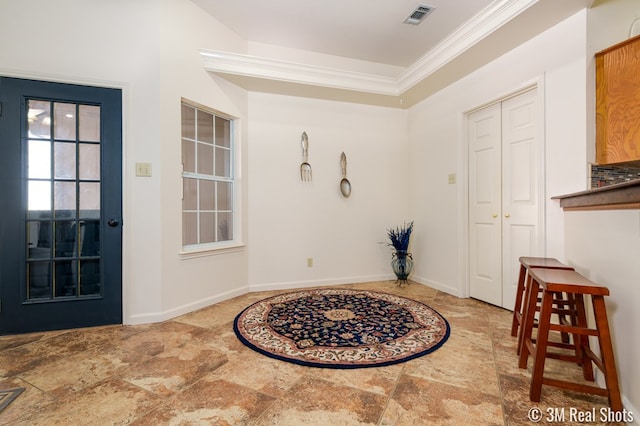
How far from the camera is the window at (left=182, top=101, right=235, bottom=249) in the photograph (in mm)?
3086

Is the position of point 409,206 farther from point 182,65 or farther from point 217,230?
point 182,65

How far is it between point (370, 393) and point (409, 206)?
3129 millimetres

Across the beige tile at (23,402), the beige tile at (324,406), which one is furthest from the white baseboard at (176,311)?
the beige tile at (324,406)

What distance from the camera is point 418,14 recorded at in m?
2.97

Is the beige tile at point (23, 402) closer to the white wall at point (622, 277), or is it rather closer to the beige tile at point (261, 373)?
the beige tile at point (261, 373)

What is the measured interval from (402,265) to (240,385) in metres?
2.84

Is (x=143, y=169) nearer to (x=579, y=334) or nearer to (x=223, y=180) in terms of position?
(x=223, y=180)

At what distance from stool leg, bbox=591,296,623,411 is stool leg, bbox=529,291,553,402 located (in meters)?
0.20

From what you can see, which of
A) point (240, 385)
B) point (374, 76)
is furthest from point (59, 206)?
point (374, 76)

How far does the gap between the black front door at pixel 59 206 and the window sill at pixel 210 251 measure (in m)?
0.55

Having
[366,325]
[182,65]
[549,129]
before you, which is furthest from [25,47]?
[549,129]

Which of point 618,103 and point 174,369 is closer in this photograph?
point 174,369

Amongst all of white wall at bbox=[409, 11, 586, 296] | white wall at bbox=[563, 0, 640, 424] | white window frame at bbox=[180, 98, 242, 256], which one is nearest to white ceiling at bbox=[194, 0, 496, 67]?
white wall at bbox=[409, 11, 586, 296]

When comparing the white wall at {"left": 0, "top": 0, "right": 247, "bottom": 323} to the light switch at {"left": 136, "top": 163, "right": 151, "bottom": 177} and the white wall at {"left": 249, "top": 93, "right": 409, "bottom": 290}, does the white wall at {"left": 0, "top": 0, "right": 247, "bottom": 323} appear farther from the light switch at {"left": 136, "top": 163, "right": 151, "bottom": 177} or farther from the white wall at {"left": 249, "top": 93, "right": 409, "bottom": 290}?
the white wall at {"left": 249, "top": 93, "right": 409, "bottom": 290}
